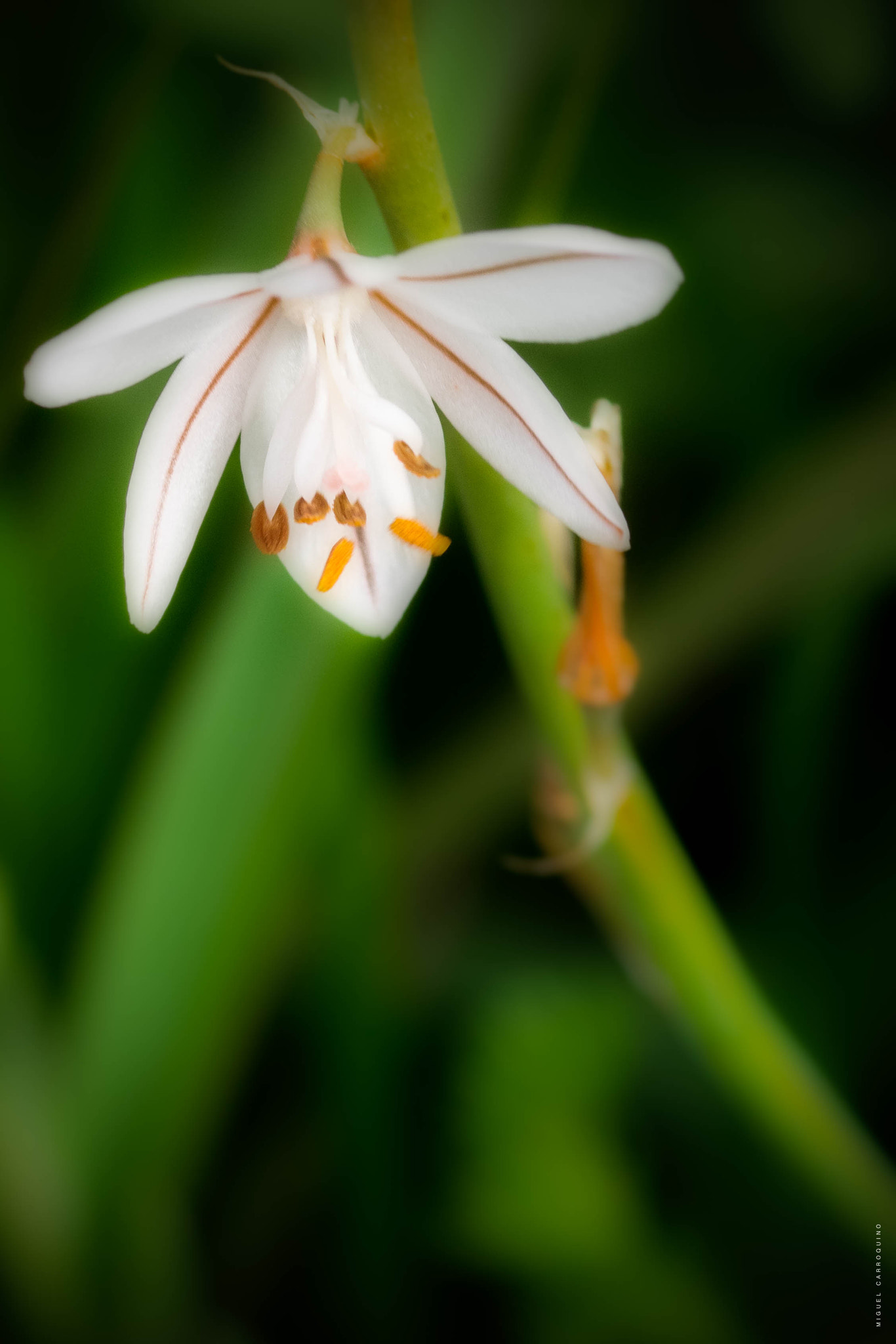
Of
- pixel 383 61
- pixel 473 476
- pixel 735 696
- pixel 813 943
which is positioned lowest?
pixel 813 943

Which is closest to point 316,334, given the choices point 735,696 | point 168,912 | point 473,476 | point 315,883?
point 473,476

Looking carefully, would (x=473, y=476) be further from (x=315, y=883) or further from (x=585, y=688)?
(x=315, y=883)

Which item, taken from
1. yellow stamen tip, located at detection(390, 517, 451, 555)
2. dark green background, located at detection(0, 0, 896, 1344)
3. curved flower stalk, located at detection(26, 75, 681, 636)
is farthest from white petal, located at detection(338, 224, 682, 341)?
dark green background, located at detection(0, 0, 896, 1344)

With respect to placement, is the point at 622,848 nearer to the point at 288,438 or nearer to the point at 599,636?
the point at 599,636

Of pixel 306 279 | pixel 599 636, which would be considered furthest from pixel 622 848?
pixel 306 279

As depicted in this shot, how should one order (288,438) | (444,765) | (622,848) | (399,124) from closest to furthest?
(399,124)
(288,438)
(622,848)
(444,765)

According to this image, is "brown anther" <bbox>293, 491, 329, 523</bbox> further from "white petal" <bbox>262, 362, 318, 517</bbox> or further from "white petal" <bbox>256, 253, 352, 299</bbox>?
"white petal" <bbox>256, 253, 352, 299</bbox>
